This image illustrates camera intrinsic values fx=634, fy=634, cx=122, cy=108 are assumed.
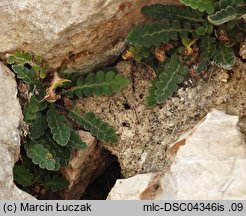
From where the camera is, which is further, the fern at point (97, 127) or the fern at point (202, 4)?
the fern at point (97, 127)

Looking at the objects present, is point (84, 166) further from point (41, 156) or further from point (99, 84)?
point (99, 84)

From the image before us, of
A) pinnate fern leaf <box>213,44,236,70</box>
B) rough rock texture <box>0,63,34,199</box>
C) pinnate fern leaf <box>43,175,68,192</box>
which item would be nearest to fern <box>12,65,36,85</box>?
rough rock texture <box>0,63,34,199</box>

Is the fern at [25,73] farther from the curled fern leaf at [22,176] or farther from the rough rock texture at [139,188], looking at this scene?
the rough rock texture at [139,188]

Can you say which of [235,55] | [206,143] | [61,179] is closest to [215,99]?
[235,55]

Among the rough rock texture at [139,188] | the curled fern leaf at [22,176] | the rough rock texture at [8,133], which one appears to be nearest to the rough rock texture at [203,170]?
the rough rock texture at [139,188]

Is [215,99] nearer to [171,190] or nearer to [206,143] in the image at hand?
[206,143]
